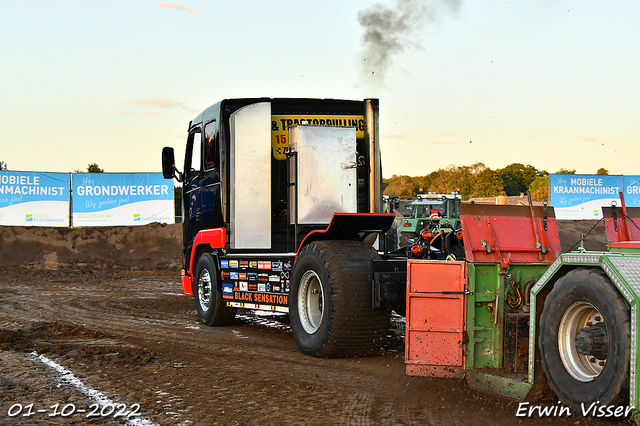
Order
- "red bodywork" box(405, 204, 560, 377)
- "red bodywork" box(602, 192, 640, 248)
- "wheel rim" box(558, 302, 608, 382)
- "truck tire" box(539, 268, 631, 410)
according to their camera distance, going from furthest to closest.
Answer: "red bodywork" box(602, 192, 640, 248), "red bodywork" box(405, 204, 560, 377), "wheel rim" box(558, 302, 608, 382), "truck tire" box(539, 268, 631, 410)

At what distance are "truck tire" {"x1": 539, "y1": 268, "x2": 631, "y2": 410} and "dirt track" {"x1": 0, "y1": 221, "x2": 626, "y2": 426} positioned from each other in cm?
22

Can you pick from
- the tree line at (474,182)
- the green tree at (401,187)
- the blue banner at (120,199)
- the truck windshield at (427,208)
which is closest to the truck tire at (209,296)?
the blue banner at (120,199)

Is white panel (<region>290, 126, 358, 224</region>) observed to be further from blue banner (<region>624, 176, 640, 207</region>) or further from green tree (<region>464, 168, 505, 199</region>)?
green tree (<region>464, 168, 505, 199</region>)

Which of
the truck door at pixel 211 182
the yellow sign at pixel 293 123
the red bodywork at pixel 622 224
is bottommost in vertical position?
the red bodywork at pixel 622 224

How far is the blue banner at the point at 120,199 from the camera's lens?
22453 mm

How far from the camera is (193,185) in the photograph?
11.5 meters

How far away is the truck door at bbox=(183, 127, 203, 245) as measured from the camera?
11172mm

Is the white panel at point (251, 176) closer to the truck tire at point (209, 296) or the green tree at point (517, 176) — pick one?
the truck tire at point (209, 296)

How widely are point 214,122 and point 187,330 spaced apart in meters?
3.16

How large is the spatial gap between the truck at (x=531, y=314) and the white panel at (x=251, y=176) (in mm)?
3927

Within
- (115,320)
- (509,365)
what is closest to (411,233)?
(115,320)

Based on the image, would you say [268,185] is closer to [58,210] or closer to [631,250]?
[631,250]

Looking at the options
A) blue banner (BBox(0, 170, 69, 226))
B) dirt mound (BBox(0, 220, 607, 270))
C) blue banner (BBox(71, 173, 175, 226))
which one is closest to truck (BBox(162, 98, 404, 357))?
dirt mound (BBox(0, 220, 607, 270))

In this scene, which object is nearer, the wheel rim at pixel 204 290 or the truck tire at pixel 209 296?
the truck tire at pixel 209 296
